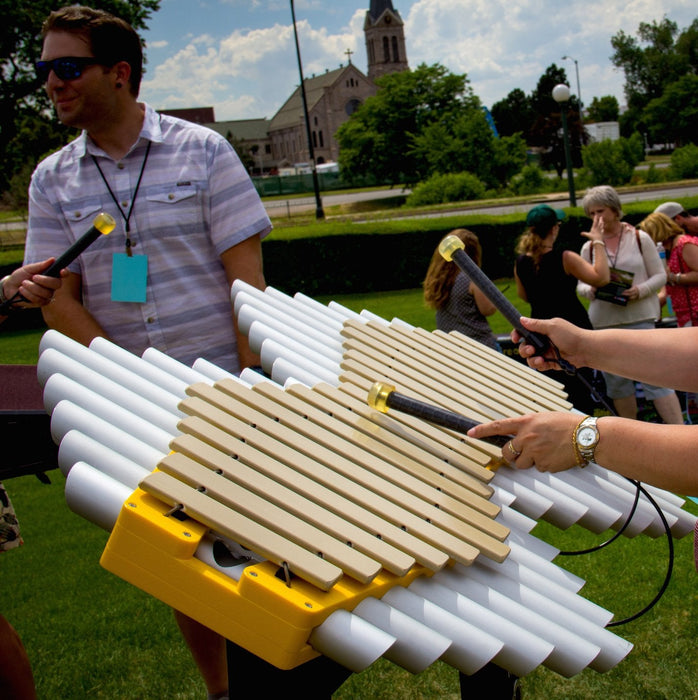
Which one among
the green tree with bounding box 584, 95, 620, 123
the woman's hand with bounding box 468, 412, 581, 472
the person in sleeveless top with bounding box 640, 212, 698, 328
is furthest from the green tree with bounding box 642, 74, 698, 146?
the woman's hand with bounding box 468, 412, 581, 472

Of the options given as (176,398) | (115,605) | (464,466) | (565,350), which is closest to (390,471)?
(464,466)

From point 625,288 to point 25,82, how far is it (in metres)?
28.0

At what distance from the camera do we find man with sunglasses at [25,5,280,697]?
3.01 m

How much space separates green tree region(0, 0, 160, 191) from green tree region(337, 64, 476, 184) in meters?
25.2

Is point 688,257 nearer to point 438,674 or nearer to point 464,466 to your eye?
point 438,674

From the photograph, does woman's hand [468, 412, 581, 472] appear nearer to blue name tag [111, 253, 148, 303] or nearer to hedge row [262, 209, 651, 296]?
blue name tag [111, 253, 148, 303]

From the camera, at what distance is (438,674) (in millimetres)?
3385

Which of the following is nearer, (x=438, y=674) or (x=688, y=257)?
(x=438, y=674)

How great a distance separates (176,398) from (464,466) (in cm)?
82

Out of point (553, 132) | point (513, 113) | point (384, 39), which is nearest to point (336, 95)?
point (384, 39)

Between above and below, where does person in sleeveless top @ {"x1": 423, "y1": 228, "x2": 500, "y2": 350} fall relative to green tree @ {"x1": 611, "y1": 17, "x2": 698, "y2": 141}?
below

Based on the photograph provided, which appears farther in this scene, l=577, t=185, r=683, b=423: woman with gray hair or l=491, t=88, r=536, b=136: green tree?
l=491, t=88, r=536, b=136: green tree

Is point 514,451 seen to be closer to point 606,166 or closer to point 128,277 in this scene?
point 128,277

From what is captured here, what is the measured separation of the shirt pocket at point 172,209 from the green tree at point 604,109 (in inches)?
3465
